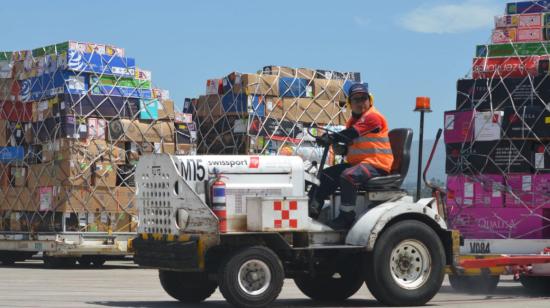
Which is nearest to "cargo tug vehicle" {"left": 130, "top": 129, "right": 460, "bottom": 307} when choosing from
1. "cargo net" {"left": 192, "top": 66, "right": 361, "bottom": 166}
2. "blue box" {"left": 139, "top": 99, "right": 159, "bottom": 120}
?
"cargo net" {"left": 192, "top": 66, "right": 361, "bottom": 166}

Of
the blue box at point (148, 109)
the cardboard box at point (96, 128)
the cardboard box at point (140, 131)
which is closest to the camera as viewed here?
the cardboard box at point (96, 128)

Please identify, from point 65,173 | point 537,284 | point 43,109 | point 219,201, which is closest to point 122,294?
point 219,201

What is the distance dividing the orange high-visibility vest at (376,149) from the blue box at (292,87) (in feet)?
36.6

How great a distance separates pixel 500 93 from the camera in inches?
599

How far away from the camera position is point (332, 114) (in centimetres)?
2369

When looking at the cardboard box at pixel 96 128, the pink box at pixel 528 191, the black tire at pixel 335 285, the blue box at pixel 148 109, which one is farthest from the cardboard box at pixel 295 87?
the black tire at pixel 335 285

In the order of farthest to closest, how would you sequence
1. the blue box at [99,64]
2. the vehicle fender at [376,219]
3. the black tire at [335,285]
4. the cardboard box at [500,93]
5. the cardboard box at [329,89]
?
the cardboard box at [329,89] < the blue box at [99,64] < the cardboard box at [500,93] < the black tire at [335,285] < the vehicle fender at [376,219]

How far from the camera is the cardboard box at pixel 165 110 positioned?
23.1 meters

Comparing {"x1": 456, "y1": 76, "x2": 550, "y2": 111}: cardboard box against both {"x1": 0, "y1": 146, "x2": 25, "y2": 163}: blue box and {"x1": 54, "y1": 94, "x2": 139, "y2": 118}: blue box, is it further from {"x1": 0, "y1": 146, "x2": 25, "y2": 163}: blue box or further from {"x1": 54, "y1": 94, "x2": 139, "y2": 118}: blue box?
{"x1": 0, "y1": 146, "x2": 25, "y2": 163}: blue box

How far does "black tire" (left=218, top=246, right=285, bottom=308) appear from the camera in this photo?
35.6 ft

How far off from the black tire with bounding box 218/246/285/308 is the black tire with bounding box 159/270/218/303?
1.35 metres

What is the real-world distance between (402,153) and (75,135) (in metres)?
10.8

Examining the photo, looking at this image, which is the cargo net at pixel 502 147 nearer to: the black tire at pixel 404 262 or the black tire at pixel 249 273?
the black tire at pixel 404 262

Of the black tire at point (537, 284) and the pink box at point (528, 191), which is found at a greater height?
the pink box at point (528, 191)
